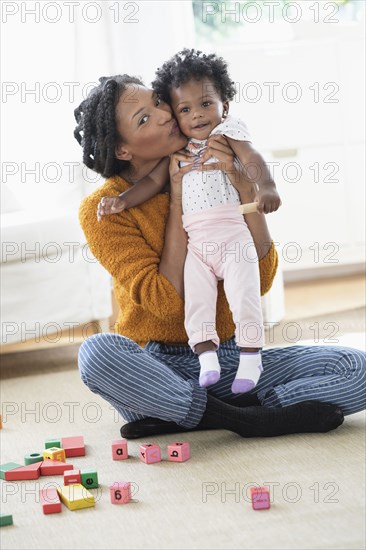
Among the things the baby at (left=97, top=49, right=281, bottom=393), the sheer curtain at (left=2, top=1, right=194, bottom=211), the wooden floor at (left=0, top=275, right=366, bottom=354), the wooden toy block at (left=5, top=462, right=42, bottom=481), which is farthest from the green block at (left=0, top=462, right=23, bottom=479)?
the sheer curtain at (left=2, top=1, right=194, bottom=211)

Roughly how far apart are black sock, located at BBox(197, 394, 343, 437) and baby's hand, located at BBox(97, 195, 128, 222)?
411 mm

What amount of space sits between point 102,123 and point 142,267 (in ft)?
0.98

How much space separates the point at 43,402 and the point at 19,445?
348 millimetres

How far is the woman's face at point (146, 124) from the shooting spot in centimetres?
184

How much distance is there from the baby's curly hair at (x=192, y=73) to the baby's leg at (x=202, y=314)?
0.32m

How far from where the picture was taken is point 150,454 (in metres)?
1.77

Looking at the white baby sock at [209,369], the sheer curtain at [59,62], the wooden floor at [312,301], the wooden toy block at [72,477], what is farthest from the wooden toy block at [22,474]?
the sheer curtain at [59,62]

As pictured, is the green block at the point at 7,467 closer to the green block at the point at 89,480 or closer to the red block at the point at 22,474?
the red block at the point at 22,474

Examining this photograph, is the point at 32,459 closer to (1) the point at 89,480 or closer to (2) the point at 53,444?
(2) the point at 53,444

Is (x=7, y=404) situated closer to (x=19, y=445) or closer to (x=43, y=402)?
(x=43, y=402)

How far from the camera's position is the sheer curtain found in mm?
3055

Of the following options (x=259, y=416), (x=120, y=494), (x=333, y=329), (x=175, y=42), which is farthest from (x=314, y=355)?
(x=175, y=42)

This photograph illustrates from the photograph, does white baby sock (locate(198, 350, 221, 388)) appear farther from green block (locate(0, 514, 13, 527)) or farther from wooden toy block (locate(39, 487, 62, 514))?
green block (locate(0, 514, 13, 527))

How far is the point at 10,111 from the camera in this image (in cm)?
314
